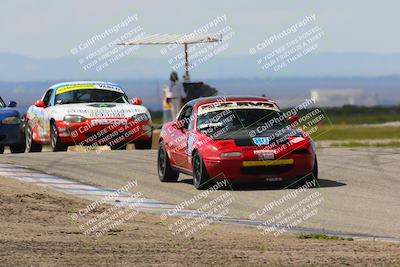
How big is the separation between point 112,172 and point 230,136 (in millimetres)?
3065

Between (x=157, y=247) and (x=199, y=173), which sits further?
(x=199, y=173)

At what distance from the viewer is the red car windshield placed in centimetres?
1656

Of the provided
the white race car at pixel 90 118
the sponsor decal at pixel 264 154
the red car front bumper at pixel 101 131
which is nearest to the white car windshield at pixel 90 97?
the white race car at pixel 90 118

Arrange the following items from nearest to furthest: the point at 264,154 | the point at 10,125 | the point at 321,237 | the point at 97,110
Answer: the point at 321,237
the point at 264,154
the point at 97,110
the point at 10,125

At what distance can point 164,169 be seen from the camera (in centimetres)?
1744

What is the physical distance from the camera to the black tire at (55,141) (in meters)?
23.1

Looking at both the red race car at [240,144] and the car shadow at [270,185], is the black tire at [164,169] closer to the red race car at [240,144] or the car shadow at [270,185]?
the red race car at [240,144]

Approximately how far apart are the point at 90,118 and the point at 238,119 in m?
6.66

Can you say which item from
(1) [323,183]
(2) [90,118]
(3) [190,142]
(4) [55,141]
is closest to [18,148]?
(4) [55,141]

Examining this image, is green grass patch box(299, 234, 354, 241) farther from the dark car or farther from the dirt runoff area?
the dark car

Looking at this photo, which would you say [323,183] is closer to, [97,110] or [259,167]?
[259,167]

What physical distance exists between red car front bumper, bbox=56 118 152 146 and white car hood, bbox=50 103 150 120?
0.13 m

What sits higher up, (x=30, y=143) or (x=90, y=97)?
(x=90, y=97)

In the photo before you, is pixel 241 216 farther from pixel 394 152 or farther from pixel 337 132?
pixel 337 132
